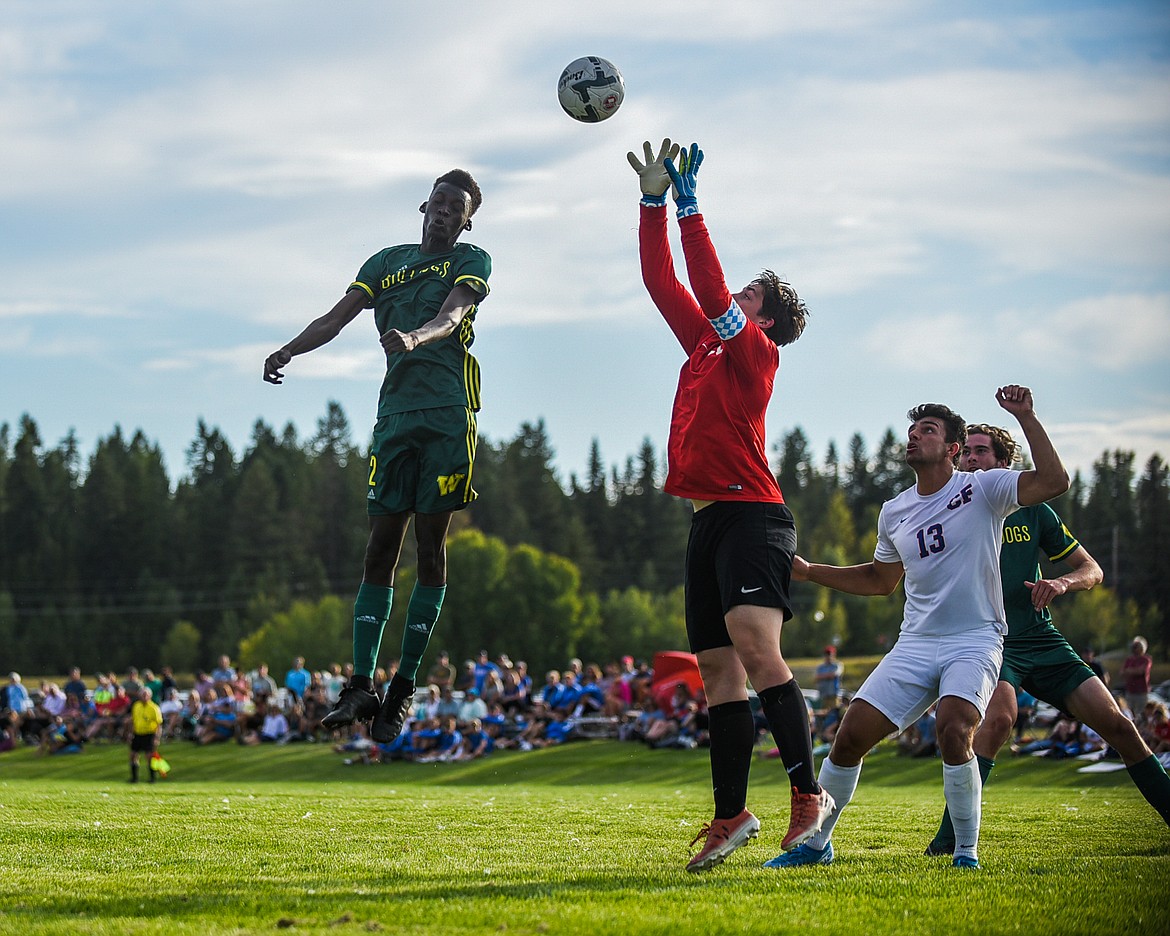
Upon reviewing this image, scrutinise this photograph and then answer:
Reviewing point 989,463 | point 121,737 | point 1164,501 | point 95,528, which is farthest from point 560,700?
point 95,528

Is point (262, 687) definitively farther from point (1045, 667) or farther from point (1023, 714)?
point (1045, 667)

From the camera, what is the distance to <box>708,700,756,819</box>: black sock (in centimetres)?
629

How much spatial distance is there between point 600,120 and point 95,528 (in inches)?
4638

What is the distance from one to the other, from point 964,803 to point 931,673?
0.69 metres

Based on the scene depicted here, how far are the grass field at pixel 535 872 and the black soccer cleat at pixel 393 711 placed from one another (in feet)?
2.08

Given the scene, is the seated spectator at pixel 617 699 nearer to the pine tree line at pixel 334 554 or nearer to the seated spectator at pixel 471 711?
the seated spectator at pixel 471 711

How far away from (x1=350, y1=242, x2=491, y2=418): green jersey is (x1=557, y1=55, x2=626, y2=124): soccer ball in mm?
1034

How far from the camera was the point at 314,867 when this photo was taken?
6.31m

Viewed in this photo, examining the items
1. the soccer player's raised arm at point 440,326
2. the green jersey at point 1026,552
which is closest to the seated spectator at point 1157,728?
the green jersey at point 1026,552

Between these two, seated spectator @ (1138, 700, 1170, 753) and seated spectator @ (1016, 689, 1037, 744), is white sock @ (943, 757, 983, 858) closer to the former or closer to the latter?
seated spectator @ (1138, 700, 1170, 753)

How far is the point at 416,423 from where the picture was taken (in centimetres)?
739

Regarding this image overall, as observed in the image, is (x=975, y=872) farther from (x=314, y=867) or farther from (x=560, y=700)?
(x=560, y=700)

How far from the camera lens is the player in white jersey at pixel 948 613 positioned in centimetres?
641

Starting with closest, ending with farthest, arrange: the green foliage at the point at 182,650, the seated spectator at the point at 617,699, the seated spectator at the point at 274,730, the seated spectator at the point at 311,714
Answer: the seated spectator at the point at 617,699 → the seated spectator at the point at 311,714 → the seated spectator at the point at 274,730 → the green foliage at the point at 182,650
